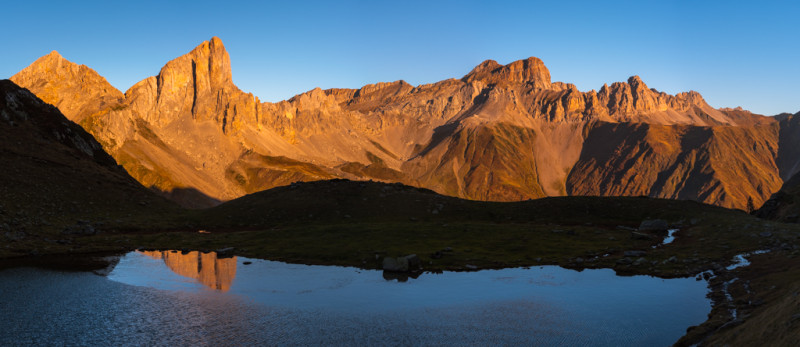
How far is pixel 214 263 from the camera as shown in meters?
63.1

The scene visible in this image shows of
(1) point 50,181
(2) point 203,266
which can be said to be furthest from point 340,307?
(1) point 50,181

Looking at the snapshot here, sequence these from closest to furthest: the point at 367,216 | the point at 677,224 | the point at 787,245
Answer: the point at 787,245
the point at 677,224
the point at 367,216

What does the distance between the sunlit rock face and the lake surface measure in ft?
1.22

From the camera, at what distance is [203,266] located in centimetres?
6097

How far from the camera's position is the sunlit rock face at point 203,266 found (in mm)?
52656

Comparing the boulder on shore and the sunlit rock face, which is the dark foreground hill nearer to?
the sunlit rock face

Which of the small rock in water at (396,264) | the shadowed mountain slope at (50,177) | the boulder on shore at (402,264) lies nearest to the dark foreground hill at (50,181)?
the shadowed mountain slope at (50,177)

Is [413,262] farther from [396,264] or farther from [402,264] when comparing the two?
[396,264]

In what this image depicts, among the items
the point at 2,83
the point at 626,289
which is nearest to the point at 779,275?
the point at 626,289

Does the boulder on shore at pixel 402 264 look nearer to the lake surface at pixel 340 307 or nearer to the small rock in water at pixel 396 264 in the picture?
the small rock in water at pixel 396 264

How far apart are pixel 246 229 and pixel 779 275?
3219 inches

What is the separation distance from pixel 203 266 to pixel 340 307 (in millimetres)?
27088

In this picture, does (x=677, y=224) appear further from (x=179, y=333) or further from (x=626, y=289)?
(x=179, y=333)

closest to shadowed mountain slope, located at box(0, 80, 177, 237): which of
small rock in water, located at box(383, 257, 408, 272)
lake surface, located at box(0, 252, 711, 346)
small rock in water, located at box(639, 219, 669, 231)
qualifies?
lake surface, located at box(0, 252, 711, 346)
